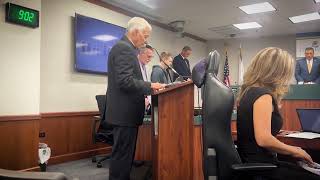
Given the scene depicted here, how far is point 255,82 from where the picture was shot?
5.08 feet

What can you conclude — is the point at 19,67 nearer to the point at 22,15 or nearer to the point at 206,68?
the point at 22,15

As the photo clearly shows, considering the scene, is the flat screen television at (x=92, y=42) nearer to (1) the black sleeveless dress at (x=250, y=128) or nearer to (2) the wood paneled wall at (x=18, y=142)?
→ (2) the wood paneled wall at (x=18, y=142)

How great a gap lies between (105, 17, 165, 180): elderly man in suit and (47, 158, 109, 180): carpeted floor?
3.95 ft

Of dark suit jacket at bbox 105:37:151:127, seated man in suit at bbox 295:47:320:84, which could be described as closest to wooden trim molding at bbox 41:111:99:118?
dark suit jacket at bbox 105:37:151:127

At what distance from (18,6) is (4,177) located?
2912 millimetres

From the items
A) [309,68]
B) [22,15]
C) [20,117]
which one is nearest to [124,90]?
[20,117]

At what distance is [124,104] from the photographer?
1964 millimetres

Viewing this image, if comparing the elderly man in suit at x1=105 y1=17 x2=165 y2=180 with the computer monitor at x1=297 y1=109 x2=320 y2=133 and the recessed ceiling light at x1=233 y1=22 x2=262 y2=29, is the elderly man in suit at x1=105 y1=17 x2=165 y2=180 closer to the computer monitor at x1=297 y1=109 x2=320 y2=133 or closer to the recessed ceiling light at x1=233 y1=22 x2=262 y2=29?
the computer monitor at x1=297 y1=109 x2=320 y2=133

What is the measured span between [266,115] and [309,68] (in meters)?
5.23

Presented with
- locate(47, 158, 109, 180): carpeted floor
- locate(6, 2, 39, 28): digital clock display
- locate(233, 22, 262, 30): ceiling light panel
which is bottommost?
locate(47, 158, 109, 180): carpeted floor

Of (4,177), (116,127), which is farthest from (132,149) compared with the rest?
(4,177)

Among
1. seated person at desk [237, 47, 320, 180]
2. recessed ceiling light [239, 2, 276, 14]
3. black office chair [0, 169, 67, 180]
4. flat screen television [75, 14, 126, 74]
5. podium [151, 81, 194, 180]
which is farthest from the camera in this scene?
recessed ceiling light [239, 2, 276, 14]

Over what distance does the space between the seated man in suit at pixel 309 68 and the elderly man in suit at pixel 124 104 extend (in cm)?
490

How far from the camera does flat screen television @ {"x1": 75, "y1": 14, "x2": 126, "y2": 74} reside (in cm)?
416
